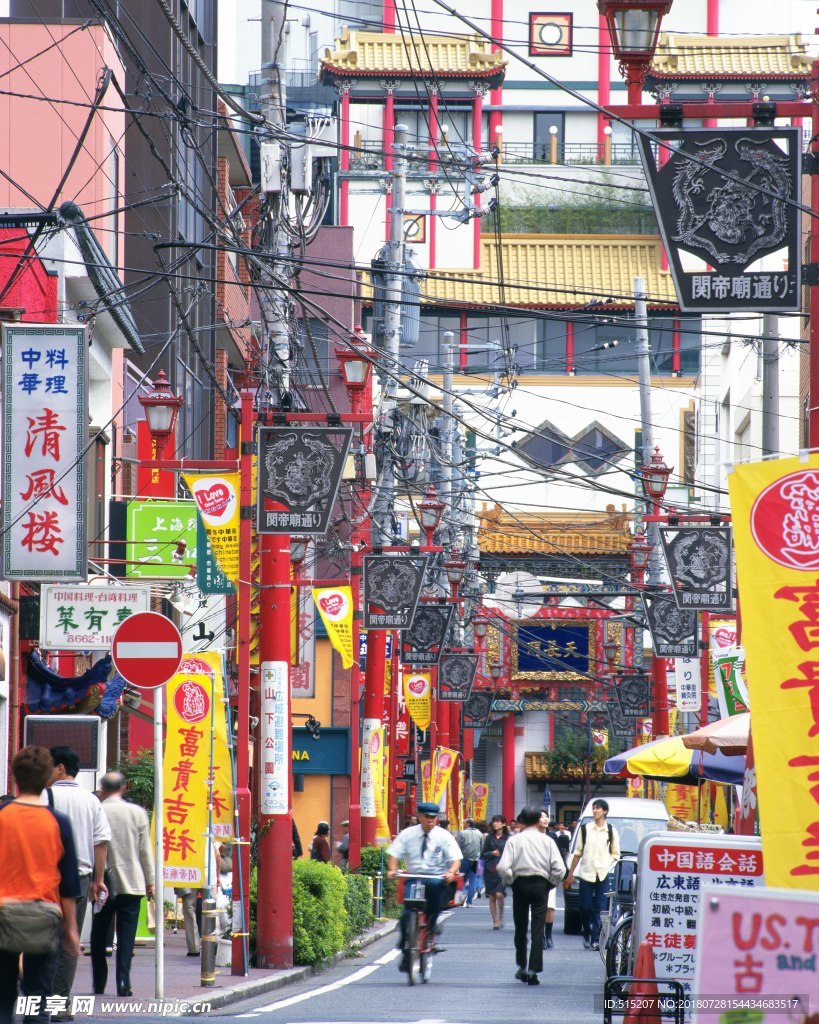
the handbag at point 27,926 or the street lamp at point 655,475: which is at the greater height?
the street lamp at point 655,475

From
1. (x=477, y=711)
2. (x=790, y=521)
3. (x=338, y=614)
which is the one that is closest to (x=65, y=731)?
→ (x=338, y=614)

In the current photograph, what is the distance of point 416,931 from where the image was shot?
17375 mm

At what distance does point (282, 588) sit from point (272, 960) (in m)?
3.99

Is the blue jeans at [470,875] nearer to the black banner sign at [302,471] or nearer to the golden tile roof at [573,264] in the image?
the black banner sign at [302,471]

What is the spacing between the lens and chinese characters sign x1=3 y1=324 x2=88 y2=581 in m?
17.9

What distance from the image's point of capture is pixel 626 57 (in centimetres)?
1145

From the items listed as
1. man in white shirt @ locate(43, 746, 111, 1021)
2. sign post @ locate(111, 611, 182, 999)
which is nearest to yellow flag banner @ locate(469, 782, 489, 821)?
sign post @ locate(111, 611, 182, 999)

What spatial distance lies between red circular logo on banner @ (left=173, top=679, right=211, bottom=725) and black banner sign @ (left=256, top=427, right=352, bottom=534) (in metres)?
2.07

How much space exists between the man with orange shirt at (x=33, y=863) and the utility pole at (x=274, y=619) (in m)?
9.05

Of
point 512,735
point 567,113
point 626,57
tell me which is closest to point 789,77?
point 567,113

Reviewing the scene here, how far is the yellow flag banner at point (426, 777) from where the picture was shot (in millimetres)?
44228

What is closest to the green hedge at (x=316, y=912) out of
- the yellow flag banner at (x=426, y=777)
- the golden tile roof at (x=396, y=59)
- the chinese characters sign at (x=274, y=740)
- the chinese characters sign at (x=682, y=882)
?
the chinese characters sign at (x=274, y=740)

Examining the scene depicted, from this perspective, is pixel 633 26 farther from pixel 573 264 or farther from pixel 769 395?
pixel 573 264

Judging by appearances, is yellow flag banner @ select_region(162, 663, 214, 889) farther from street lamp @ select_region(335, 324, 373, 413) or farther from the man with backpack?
street lamp @ select_region(335, 324, 373, 413)
